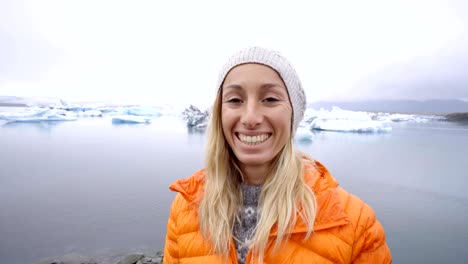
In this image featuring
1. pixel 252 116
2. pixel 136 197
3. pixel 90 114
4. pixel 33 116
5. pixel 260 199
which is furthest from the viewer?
pixel 90 114

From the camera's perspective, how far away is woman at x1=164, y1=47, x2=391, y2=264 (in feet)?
3.23

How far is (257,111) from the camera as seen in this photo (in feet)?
3.28

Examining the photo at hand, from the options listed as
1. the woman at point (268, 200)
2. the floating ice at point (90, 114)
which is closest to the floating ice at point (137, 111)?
the floating ice at point (90, 114)

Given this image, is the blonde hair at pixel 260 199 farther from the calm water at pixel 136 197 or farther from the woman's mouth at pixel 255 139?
the calm water at pixel 136 197

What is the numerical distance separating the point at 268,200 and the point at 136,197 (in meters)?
5.00

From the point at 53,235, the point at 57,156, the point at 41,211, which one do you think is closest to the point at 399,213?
the point at 53,235

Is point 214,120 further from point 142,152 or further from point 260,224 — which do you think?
point 142,152

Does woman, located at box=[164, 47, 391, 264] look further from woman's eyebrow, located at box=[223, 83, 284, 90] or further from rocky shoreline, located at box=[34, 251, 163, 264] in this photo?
rocky shoreline, located at box=[34, 251, 163, 264]

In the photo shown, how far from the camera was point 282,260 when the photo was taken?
981 millimetres

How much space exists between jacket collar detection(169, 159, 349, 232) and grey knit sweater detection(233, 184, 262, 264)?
109 millimetres

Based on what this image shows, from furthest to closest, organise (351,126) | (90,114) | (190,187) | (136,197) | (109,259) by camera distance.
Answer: (90,114), (351,126), (136,197), (109,259), (190,187)

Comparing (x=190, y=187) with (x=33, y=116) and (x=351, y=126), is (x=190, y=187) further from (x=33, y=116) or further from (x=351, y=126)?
(x=33, y=116)

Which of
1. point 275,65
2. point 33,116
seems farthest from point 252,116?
point 33,116

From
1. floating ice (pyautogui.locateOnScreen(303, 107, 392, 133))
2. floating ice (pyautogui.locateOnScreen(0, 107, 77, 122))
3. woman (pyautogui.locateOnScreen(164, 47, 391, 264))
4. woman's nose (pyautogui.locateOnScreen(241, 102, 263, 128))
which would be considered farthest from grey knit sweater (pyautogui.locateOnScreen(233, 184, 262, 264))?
floating ice (pyautogui.locateOnScreen(0, 107, 77, 122))
